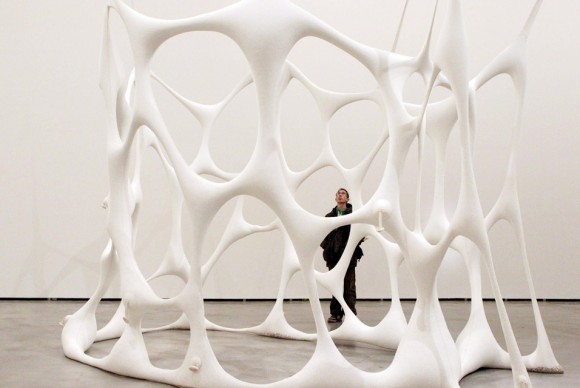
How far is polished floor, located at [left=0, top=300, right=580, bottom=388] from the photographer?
215 inches

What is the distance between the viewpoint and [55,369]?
5629mm

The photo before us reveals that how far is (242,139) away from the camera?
1081 centimetres

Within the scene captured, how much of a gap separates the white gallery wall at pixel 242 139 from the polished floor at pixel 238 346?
0.58 m

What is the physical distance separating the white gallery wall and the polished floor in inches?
23.0

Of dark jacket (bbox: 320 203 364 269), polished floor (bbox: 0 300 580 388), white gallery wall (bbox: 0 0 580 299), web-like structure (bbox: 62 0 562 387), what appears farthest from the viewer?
white gallery wall (bbox: 0 0 580 299)

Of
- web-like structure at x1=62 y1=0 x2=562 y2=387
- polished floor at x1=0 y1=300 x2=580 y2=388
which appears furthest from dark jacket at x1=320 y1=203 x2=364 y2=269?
web-like structure at x1=62 y1=0 x2=562 y2=387

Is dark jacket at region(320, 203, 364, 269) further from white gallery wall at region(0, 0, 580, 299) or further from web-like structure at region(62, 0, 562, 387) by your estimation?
white gallery wall at region(0, 0, 580, 299)

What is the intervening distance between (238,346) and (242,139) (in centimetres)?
450

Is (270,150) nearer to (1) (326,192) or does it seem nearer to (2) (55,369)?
(2) (55,369)

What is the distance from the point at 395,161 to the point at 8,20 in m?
7.49

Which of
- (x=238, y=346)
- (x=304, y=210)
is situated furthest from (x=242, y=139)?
(x=304, y=210)

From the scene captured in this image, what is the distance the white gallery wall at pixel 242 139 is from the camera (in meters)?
10.6

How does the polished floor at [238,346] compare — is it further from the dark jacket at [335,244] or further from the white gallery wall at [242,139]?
the dark jacket at [335,244]

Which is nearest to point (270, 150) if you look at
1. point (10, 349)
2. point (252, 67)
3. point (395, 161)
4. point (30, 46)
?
point (252, 67)
